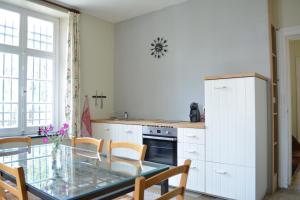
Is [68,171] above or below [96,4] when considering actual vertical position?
below

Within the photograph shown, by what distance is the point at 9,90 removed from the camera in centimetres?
348

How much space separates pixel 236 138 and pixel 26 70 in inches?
122

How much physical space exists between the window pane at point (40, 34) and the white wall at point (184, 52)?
1.25 meters

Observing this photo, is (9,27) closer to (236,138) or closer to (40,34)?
(40,34)

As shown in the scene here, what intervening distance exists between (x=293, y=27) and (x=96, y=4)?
288 centimetres

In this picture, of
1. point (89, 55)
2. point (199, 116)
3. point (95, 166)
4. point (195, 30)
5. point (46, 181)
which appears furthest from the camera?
point (89, 55)

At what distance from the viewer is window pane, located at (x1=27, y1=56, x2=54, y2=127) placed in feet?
12.2

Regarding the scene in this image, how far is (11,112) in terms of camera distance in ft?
11.5

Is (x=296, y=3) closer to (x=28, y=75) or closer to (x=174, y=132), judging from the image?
(x=174, y=132)

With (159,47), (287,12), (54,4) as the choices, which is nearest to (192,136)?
(159,47)

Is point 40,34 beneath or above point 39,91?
above

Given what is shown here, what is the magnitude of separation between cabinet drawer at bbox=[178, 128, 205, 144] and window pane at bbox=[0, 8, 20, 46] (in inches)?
107

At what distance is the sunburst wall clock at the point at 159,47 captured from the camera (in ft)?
13.3

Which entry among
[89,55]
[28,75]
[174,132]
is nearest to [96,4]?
[89,55]
